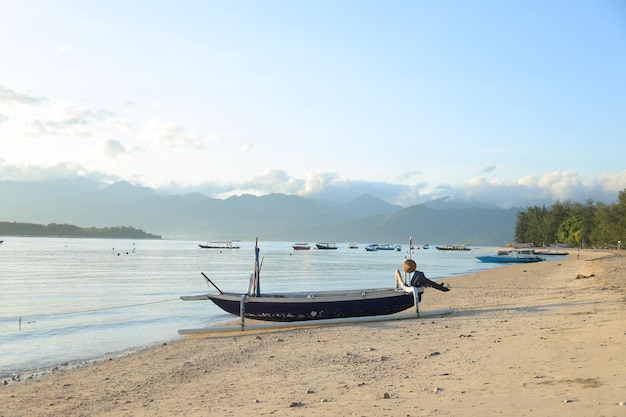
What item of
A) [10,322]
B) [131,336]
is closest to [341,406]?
[131,336]

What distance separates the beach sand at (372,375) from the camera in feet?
25.2

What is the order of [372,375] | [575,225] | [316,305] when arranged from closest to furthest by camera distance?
[372,375]
[316,305]
[575,225]

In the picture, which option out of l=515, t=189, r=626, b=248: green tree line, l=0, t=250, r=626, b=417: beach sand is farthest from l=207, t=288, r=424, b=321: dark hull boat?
l=515, t=189, r=626, b=248: green tree line

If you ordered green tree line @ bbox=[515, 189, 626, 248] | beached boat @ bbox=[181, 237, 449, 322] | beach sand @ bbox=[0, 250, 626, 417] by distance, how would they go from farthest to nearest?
green tree line @ bbox=[515, 189, 626, 248], beached boat @ bbox=[181, 237, 449, 322], beach sand @ bbox=[0, 250, 626, 417]

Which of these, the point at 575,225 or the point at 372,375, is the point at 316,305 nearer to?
the point at 372,375

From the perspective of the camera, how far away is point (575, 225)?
139m

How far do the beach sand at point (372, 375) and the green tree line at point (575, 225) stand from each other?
283 feet

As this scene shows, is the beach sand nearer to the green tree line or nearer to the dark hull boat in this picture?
the dark hull boat

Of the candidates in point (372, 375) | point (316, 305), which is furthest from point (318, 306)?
point (372, 375)

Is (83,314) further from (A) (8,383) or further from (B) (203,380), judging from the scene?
(B) (203,380)

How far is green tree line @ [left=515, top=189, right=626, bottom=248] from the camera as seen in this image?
9629 centimetres

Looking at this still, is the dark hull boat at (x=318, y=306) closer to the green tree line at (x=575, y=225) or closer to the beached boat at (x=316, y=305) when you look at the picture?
the beached boat at (x=316, y=305)

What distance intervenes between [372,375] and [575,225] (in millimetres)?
145513

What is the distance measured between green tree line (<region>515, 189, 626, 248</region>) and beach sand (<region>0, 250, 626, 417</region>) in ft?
283
